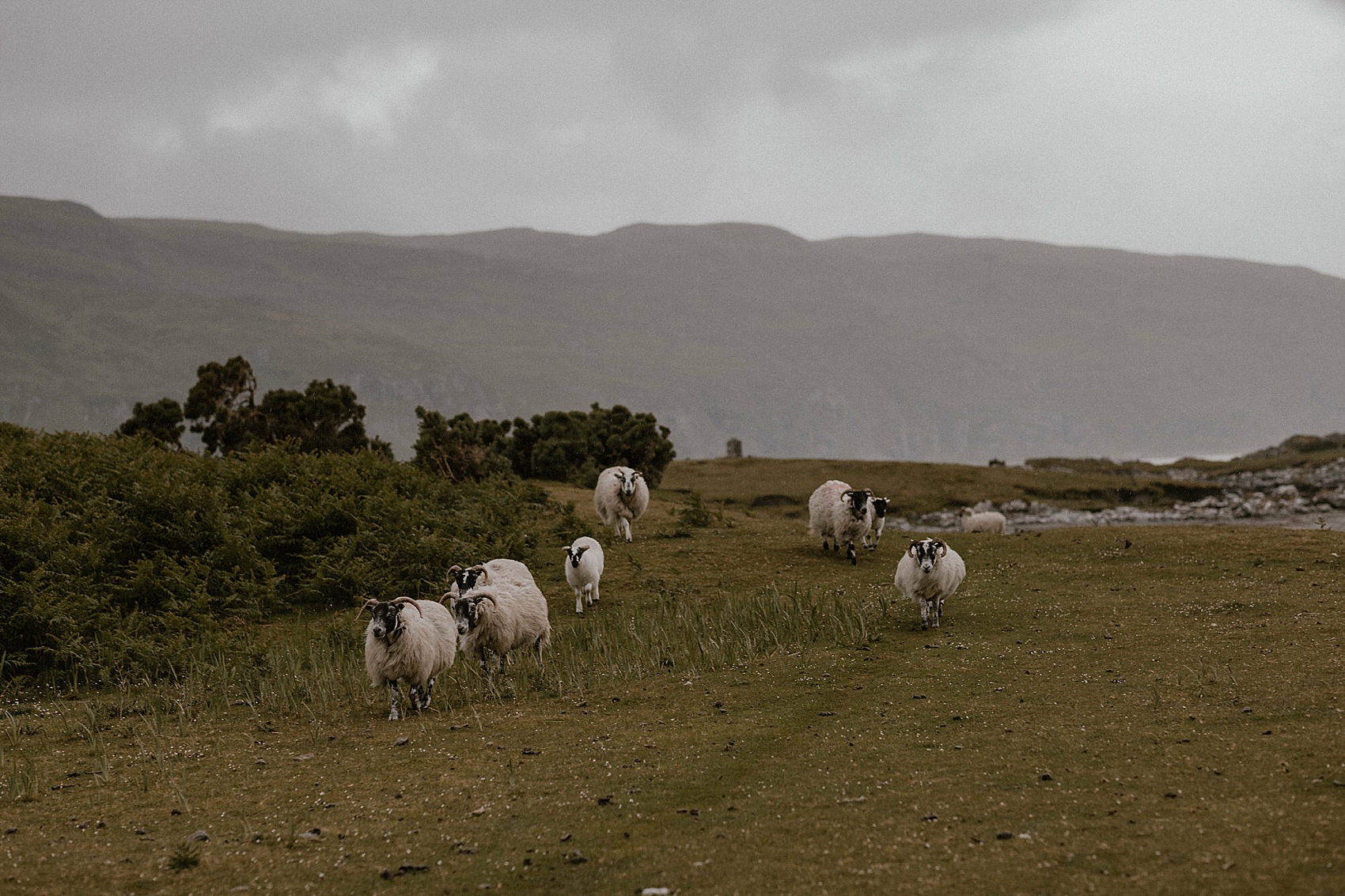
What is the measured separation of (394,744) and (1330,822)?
411 inches

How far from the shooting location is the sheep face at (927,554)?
1933 centimetres

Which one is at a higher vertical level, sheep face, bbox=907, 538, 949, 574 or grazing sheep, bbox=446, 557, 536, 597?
sheep face, bbox=907, 538, 949, 574

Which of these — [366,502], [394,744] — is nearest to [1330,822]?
[394,744]

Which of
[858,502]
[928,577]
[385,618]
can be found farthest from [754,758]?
[858,502]

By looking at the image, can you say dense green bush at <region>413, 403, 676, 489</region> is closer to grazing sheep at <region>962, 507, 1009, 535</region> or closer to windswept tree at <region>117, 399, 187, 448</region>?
windswept tree at <region>117, 399, 187, 448</region>

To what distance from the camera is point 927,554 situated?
19.3 meters

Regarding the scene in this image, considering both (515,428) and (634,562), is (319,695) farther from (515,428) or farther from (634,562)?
(515,428)

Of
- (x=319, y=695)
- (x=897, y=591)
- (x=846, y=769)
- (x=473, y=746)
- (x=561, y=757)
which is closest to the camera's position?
(x=846, y=769)

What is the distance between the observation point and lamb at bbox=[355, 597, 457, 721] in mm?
14312

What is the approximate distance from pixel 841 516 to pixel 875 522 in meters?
1.06

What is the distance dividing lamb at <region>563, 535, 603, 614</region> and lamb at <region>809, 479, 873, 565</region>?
7709 mm

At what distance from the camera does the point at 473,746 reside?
42.4 ft

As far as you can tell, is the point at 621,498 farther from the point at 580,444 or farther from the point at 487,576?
the point at 580,444

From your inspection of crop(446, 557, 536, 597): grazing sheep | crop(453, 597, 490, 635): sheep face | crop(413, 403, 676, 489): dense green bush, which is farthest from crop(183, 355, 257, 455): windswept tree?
crop(453, 597, 490, 635): sheep face
